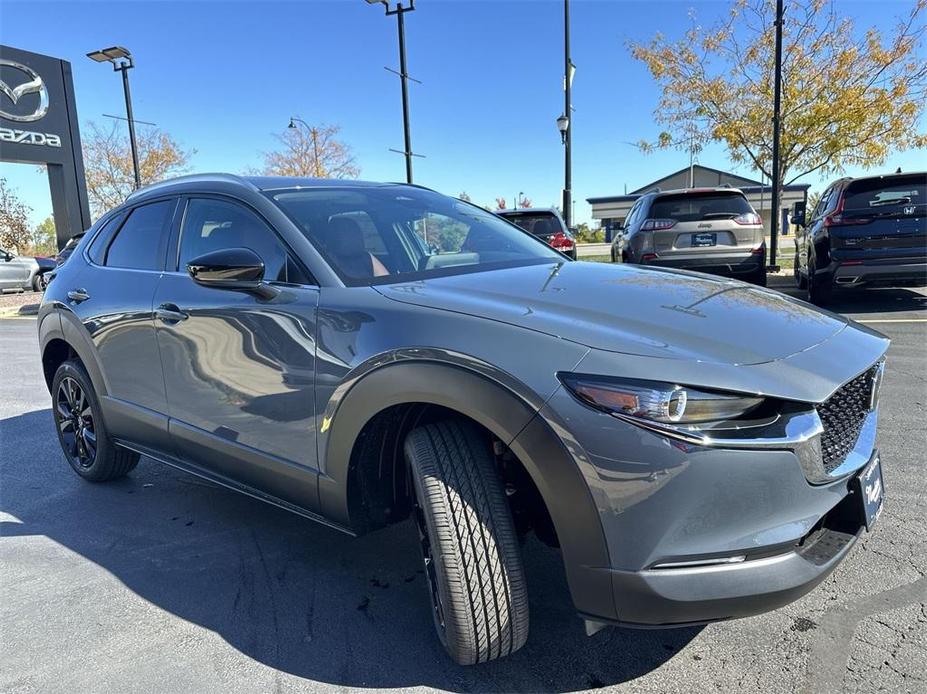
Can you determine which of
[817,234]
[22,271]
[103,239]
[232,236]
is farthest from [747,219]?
[22,271]

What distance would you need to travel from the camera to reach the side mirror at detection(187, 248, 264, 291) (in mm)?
2422

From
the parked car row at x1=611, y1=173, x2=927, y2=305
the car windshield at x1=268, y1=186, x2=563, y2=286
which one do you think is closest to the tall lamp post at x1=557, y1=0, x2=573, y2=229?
the parked car row at x1=611, y1=173, x2=927, y2=305

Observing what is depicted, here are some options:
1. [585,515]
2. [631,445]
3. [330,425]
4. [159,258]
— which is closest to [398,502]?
[330,425]

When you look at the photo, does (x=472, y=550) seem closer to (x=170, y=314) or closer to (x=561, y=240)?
(x=170, y=314)

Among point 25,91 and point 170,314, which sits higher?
point 25,91

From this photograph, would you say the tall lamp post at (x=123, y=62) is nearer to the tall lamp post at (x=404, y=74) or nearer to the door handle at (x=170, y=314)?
the tall lamp post at (x=404, y=74)

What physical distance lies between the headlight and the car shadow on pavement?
0.95 metres

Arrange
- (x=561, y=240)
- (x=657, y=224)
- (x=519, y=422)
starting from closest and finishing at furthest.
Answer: (x=519, y=422) → (x=657, y=224) → (x=561, y=240)

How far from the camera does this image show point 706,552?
5.34ft

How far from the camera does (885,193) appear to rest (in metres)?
7.52

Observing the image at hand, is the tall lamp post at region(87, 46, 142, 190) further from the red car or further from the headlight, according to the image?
the headlight

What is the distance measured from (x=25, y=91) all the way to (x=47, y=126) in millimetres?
Result: 992

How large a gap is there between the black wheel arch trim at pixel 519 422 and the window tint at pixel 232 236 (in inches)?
25.6

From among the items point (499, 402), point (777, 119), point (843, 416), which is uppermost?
point (777, 119)
